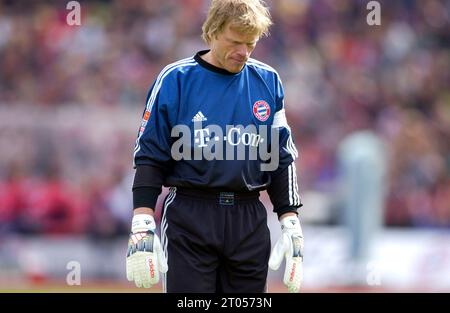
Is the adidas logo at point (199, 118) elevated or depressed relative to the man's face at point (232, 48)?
depressed

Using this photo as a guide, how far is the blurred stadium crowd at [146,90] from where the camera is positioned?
13.1 m

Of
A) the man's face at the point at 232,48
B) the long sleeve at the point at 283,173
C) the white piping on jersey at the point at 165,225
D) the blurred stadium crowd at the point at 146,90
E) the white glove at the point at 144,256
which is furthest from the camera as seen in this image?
the blurred stadium crowd at the point at 146,90

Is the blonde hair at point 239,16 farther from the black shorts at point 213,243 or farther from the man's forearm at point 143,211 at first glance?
the man's forearm at point 143,211

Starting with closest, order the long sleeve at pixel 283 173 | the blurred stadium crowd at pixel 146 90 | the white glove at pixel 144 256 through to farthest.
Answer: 1. the white glove at pixel 144 256
2. the long sleeve at pixel 283 173
3. the blurred stadium crowd at pixel 146 90

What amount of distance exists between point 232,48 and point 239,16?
0.58 ft

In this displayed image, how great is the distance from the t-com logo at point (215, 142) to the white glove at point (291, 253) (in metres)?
0.44

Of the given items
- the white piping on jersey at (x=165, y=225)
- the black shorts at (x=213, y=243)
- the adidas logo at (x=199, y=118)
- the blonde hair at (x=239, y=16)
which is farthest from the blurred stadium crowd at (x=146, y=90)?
the blonde hair at (x=239, y=16)

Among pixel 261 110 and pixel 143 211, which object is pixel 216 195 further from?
pixel 261 110

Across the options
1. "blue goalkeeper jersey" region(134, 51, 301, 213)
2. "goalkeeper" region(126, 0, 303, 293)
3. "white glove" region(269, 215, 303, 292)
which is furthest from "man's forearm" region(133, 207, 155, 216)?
"white glove" region(269, 215, 303, 292)

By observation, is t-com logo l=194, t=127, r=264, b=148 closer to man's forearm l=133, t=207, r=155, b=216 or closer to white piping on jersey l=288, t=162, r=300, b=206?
white piping on jersey l=288, t=162, r=300, b=206

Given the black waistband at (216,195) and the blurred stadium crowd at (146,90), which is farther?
the blurred stadium crowd at (146,90)

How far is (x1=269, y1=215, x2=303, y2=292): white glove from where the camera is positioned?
17.4ft

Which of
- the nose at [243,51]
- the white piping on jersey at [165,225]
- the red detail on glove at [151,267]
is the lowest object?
the red detail on glove at [151,267]

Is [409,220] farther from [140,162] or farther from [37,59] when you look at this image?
[140,162]
